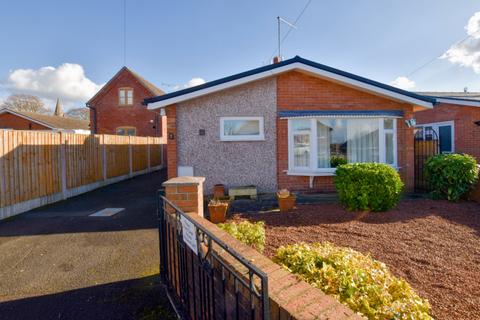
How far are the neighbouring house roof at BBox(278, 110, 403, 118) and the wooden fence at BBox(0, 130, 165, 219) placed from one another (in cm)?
705

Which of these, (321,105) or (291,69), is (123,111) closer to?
(291,69)

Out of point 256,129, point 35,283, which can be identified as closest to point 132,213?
point 35,283

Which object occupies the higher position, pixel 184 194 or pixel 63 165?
pixel 63 165

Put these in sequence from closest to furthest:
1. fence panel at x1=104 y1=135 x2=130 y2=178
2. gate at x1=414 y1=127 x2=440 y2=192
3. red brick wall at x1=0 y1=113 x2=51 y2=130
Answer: gate at x1=414 y1=127 x2=440 y2=192 → fence panel at x1=104 y1=135 x2=130 y2=178 → red brick wall at x1=0 y1=113 x2=51 y2=130

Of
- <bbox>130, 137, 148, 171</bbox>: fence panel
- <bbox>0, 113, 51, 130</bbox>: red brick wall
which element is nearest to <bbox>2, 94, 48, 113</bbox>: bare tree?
<bbox>0, 113, 51, 130</bbox>: red brick wall

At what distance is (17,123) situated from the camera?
2441cm

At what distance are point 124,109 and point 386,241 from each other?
890 inches

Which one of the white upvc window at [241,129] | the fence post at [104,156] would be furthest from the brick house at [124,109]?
the white upvc window at [241,129]

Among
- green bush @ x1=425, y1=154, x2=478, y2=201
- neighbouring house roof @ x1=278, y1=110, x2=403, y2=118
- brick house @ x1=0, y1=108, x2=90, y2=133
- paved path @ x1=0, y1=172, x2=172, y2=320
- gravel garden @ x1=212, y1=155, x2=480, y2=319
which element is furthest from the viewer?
brick house @ x1=0, y1=108, x2=90, y2=133

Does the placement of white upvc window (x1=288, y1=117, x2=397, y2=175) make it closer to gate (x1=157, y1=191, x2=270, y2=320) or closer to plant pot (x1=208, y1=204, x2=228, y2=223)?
plant pot (x1=208, y1=204, x2=228, y2=223)

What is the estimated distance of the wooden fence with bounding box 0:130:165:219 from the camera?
6.76 m

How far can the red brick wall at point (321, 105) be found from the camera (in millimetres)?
7883

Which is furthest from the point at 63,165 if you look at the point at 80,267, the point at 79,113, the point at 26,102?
the point at 79,113

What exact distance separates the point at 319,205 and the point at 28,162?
25.8 feet
